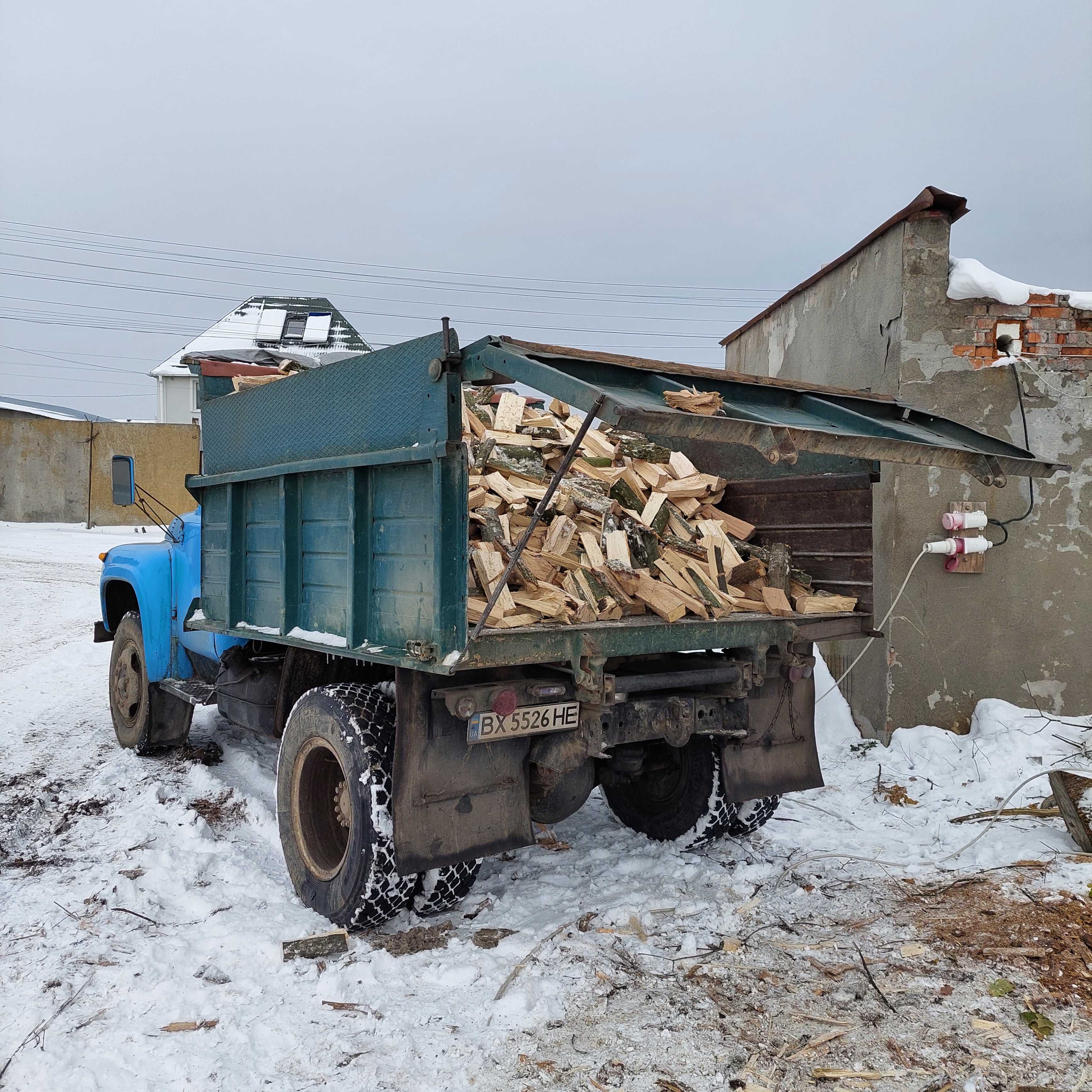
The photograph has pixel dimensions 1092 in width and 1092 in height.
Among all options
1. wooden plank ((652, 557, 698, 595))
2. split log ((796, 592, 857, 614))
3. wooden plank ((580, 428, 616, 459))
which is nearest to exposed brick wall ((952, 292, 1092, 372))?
split log ((796, 592, 857, 614))

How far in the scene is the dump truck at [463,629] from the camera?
326 centimetres

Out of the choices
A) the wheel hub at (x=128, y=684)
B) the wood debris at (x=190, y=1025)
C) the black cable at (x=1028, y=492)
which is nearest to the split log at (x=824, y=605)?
the black cable at (x=1028, y=492)

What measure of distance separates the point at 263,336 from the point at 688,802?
30004mm

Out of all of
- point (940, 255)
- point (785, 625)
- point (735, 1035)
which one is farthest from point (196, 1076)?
point (940, 255)

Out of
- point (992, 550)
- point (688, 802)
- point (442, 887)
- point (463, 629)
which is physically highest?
point (992, 550)

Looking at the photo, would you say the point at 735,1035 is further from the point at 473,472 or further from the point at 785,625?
the point at 473,472

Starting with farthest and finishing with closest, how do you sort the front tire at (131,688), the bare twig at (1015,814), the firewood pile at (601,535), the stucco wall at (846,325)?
the stucco wall at (846,325) < the front tire at (131,688) < the bare twig at (1015,814) < the firewood pile at (601,535)

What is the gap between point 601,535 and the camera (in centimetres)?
411

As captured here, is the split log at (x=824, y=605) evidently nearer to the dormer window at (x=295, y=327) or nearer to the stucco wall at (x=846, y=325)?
the stucco wall at (x=846, y=325)

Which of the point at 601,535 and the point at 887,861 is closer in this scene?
the point at 601,535

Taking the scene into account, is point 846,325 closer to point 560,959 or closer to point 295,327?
point 560,959

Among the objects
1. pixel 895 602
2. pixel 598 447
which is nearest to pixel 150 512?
pixel 598 447

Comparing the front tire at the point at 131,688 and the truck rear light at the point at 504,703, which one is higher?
the truck rear light at the point at 504,703

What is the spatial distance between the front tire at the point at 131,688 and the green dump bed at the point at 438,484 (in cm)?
148
